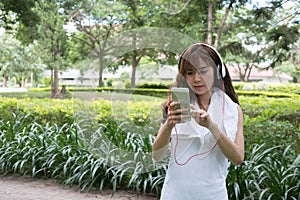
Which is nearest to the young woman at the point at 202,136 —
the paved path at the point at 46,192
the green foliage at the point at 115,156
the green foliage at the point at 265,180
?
the green foliage at the point at 115,156

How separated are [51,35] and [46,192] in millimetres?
8781

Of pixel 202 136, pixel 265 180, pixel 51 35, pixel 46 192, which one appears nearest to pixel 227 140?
pixel 202 136

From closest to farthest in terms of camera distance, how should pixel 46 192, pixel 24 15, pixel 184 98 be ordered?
pixel 184 98, pixel 46 192, pixel 24 15

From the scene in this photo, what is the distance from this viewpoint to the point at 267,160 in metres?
4.30

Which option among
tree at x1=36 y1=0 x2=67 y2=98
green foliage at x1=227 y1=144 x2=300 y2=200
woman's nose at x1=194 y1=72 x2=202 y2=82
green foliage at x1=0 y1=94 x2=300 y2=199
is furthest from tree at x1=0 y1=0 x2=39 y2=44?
woman's nose at x1=194 y1=72 x2=202 y2=82

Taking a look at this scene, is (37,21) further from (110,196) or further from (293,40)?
(110,196)

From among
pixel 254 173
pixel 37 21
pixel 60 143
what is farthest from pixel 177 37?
pixel 37 21

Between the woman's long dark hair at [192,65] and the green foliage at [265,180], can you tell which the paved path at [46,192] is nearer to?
the green foliage at [265,180]

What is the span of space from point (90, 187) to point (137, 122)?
2.91 metres

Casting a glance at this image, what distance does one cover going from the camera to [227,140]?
150cm

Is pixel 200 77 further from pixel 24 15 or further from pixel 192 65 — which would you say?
pixel 24 15

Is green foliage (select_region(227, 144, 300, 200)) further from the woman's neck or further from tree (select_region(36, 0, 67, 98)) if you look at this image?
tree (select_region(36, 0, 67, 98))

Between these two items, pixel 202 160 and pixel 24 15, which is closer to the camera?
pixel 202 160

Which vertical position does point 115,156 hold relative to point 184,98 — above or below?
below
